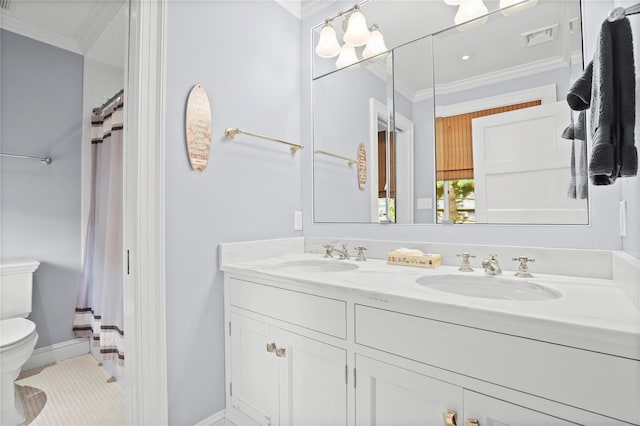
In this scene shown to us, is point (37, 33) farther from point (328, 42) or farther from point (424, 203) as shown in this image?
point (424, 203)

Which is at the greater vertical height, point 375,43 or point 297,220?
point 375,43

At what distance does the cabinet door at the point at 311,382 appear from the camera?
1.05 meters

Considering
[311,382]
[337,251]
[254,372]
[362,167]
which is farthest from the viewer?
[362,167]

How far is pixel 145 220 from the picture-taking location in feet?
4.06

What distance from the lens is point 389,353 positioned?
934mm

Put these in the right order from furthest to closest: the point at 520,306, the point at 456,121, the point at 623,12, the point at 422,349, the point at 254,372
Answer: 1. the point at 456,121
2. the point at 254,372
3. the point at 422,349
4. the point at 520,306
5. the point at 623,12

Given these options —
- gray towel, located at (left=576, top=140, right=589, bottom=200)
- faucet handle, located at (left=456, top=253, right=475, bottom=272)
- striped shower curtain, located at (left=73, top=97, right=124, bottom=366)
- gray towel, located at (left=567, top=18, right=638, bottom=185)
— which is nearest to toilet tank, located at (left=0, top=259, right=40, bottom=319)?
striped shower curtain, located at (left=73, top=97, right=124, bottom=366)

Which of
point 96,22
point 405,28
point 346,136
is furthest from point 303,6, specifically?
point 96,22

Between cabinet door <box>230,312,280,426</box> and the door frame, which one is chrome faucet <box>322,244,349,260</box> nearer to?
cabinet door <box>230,312,280,426</box>

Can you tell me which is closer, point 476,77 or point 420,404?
point 420,404

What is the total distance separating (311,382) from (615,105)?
1.19 m

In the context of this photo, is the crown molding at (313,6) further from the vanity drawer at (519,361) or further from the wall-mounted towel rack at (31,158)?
the wall-mounted towel rack at (31,158)

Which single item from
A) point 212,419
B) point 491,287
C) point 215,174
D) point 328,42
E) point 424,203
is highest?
point 328,42

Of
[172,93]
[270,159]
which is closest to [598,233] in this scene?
[270,159]
